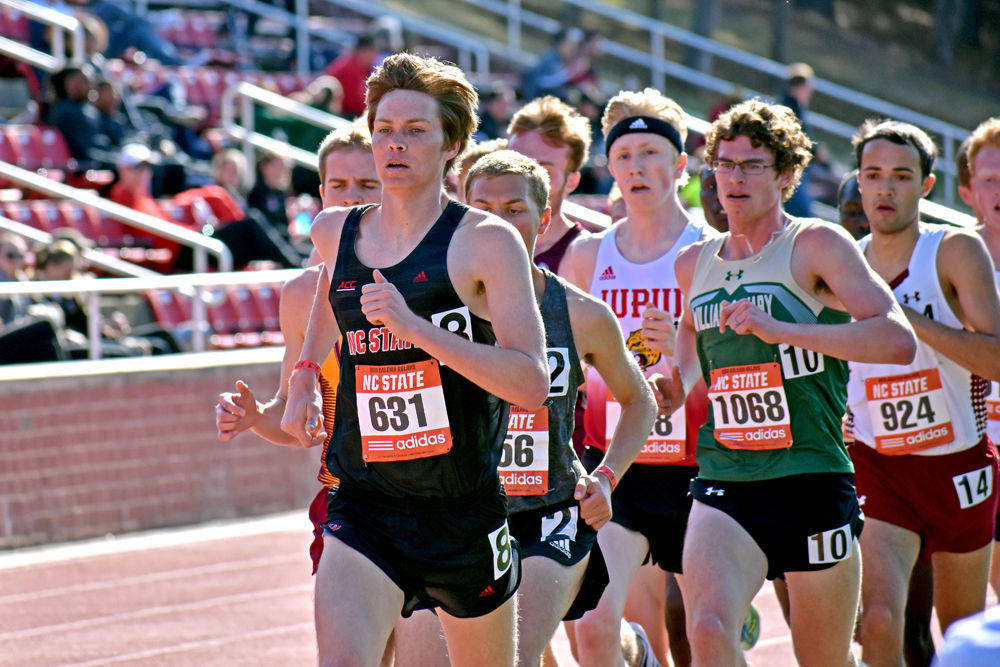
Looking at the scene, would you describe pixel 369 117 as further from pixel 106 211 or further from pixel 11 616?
pixel 106 211

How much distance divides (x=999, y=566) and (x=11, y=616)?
15.7 ft

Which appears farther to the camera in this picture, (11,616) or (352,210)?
(11,616)

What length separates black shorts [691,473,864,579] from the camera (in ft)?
14.7

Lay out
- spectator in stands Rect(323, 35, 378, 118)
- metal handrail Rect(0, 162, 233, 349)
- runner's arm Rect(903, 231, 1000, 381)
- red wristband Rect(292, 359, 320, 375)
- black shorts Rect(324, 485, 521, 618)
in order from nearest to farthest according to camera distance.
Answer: black shorts Rect(324, 485, 521, 618)
red wristband Rect(292, 359, 320, 375)
runner's arm Rect(903, 231, 1000, 381)
metal handrail Rect(0, 162, 233, 349)
spectator in stands Rect(323, 35, 378, 118)

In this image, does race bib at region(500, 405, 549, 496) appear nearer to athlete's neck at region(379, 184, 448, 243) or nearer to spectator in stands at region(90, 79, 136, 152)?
athlete's neck at region(379, 184, 448, 243)

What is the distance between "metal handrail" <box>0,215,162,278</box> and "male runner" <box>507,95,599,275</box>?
5.75 metres

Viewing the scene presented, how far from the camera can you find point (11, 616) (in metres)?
7.46

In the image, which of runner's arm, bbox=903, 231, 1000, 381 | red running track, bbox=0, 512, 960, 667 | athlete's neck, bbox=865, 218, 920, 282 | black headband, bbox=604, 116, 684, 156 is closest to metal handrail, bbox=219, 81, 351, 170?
red running track, bbox=0, 512, 960, 667

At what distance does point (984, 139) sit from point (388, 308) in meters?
3.56

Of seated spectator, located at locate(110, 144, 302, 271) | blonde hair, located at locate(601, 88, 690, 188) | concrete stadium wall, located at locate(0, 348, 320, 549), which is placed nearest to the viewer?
blonde hair, located at locate(601, 88, 690, 188)

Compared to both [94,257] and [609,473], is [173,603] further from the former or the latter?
[609,473]

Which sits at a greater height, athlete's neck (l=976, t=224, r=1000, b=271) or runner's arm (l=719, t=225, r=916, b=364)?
athlete's neck (l=976, t=224, r=1000, b=271)

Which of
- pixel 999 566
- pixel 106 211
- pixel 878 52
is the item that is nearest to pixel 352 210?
pixel 999 566

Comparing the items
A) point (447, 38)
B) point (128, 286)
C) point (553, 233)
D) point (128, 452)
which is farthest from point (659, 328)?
point (447, 38)
